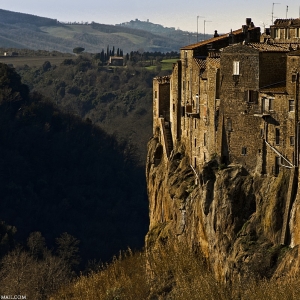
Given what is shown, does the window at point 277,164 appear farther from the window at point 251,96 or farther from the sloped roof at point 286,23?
the sloped roof at point 286,23

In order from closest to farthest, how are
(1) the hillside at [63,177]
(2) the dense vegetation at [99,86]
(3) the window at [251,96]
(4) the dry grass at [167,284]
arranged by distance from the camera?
(4) the dry grass at [167,284] → (3) the window at [251,96] → (1) the hillside at [63,177] → (2) the dense vegetation at [99,86]

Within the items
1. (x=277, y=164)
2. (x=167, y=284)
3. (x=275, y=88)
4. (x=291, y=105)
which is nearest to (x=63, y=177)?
(x=167, y=284)

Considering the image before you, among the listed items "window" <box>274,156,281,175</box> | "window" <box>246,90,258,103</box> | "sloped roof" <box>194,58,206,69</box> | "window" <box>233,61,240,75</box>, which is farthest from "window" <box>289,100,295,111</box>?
"sloped roof" <box>194,58,206,69</box>

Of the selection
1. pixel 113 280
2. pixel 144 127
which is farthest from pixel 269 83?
pixel 144 127

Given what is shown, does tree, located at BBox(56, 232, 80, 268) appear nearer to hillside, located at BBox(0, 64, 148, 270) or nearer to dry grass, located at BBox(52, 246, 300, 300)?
hillside, located at BBox(0, 64, 148, 270)

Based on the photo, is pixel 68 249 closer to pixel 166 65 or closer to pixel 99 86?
pixel 166 65

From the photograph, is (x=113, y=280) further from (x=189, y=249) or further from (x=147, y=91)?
(x=147, y=91)

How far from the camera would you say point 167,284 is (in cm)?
4612

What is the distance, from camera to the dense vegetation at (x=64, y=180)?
10962cm

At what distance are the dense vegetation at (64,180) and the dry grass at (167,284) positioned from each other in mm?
44797

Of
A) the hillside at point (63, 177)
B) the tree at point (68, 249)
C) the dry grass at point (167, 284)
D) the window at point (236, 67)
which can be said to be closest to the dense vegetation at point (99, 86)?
the hillside at point (63, 177)

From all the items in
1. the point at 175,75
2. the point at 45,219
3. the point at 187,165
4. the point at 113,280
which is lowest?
the point at 45,219

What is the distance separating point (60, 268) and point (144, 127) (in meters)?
62.8

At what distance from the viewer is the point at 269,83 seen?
4406 cm
